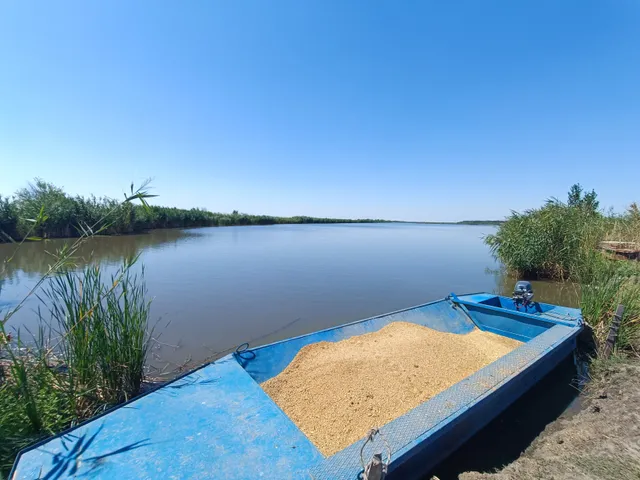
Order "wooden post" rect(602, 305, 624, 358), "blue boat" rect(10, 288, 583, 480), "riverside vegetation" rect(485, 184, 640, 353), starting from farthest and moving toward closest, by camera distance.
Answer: "riverside vegetation" rect(485, 184, 640, 353)
"wooden post" rect(602, 305, 624, 358)
"blue boat" rect(10, 288, 583, 480)

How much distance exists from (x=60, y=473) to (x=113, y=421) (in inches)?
15.5

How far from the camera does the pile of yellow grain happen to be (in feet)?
7.20

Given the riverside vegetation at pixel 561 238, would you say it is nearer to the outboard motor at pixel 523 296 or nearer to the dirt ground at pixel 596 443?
the outboard motor at pixel 523 296

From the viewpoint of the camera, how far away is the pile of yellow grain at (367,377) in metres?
2.19

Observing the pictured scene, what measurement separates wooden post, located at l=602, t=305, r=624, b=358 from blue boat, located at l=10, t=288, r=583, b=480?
1216 mm

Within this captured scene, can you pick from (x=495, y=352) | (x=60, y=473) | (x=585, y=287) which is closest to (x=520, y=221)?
(x=585, y=287)

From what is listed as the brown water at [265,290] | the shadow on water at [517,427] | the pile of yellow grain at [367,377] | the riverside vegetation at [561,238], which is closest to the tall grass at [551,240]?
the riverside vegetation at [561,238]

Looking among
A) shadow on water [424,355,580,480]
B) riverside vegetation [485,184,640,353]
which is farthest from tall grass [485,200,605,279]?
shadow on water [424,355,580,480]

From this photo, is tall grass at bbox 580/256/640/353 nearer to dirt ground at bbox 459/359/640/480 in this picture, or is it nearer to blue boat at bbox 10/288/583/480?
dirt ground at bbox 459/359/640/480

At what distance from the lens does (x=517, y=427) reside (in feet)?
8.41

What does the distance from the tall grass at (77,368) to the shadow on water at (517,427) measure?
2571mm

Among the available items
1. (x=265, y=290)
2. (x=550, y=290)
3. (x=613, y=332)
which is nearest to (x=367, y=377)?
(x=613, y=332)

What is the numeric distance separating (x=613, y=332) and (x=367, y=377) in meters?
2.91

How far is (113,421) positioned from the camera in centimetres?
183
